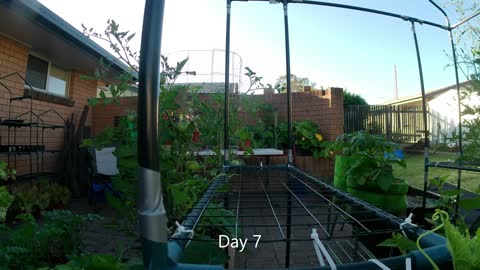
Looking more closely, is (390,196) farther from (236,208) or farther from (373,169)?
(236,208)

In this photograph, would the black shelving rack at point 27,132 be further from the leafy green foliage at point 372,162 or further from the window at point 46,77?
the leafy green foliage at point 372,162

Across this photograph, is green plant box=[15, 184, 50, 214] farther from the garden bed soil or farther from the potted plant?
the potted plant

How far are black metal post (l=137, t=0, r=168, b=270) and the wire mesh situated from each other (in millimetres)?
128

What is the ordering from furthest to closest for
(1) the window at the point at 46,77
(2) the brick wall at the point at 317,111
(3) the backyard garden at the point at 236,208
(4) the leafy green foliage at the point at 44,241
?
(1) the window at the point at 46,77 → (2) the brick wall at the point at 317,111 → (4) the leafy green foliage at the point at 44,241 → (3) the backyard garden at the point at 236,208

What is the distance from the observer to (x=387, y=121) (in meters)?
8.09

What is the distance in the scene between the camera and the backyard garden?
49 cm

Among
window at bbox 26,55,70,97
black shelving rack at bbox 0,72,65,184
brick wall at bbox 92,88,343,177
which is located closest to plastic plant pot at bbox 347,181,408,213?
brick wall at bbox 92,88,343,177

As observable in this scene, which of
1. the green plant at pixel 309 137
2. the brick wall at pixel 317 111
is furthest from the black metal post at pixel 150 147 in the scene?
the green plant at pixel 309 137

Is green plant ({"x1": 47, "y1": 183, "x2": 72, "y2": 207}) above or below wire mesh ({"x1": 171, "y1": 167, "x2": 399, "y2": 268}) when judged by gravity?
below

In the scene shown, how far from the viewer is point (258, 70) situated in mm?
3023

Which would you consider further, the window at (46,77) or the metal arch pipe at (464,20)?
the window at (46,77)

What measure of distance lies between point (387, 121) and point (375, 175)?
749 cm

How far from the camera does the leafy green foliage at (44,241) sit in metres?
1.09

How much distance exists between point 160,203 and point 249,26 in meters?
1.58
